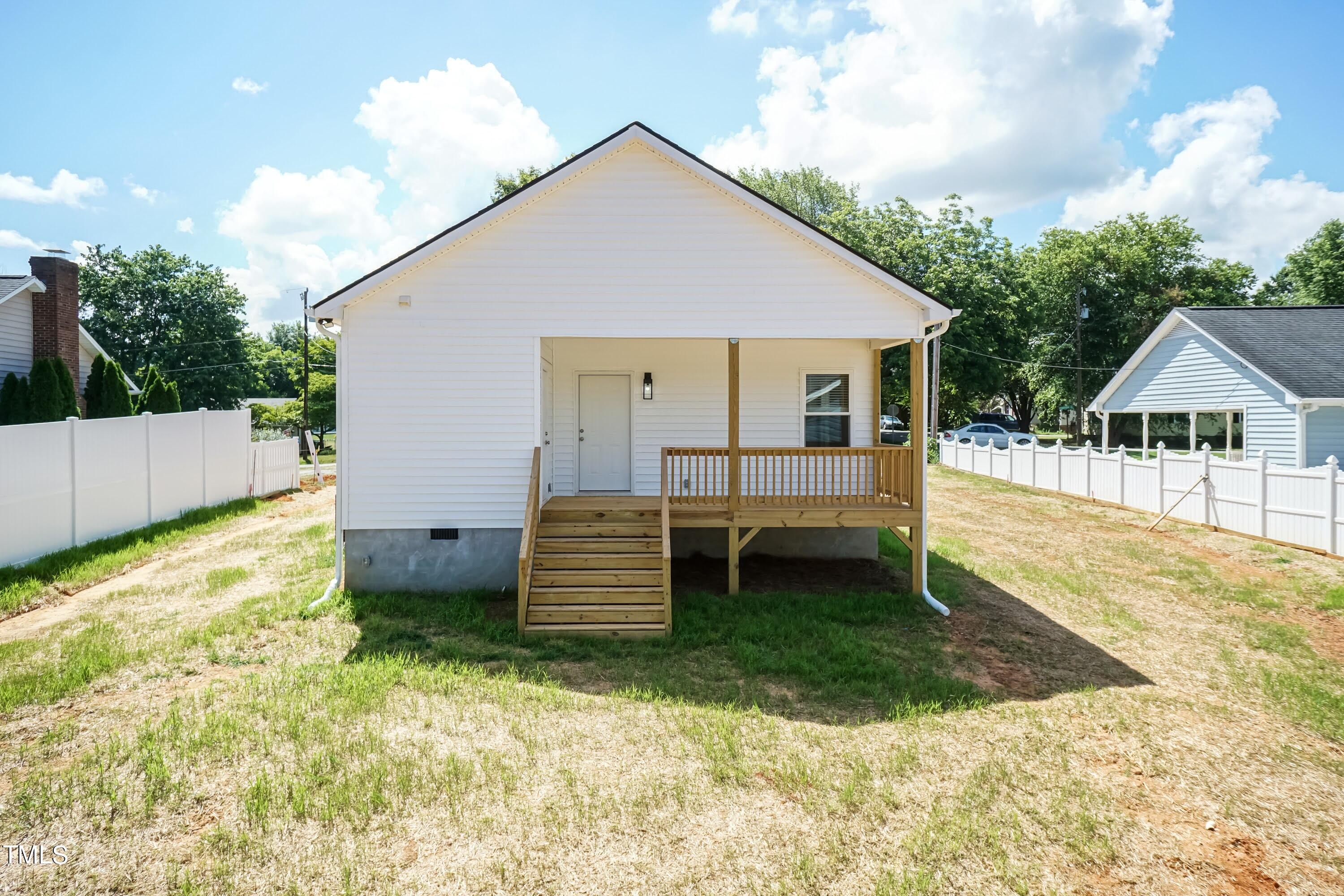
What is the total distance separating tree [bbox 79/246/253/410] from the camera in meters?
45.5

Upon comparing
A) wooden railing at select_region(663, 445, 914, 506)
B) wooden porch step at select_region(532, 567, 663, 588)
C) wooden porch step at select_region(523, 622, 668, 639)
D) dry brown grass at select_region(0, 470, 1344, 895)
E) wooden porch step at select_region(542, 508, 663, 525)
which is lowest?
dry brown grass at select_region(0, 470, 1344, 895)

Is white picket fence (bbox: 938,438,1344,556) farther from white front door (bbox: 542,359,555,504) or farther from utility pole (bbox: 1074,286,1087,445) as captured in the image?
utility pole (bbox: 1074,286,1087,445)

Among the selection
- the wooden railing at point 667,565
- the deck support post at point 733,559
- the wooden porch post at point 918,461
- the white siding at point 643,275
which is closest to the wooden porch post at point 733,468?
the deck support post at point 733,559

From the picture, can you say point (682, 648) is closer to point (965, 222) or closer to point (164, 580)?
point (164, 580)

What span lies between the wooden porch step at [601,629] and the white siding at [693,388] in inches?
139

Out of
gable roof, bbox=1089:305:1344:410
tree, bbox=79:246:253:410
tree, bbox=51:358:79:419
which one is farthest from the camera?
tree, bbox=79:246:253:410

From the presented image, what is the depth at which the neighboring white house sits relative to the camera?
56.6 feet

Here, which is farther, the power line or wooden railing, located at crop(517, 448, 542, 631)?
the power line

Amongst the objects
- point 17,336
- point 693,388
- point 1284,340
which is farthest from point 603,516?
point 1284,340

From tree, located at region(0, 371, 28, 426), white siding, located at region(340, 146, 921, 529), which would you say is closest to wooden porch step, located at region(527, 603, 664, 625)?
white siding, located at region(340, 146, 921, 529)

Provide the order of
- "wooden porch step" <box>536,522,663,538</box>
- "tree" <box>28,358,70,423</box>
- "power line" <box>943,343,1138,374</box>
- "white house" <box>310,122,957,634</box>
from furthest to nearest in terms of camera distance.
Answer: "power line" <box>943,343,1138,374</box>
"tree" <box>28,358,70,423</box>
"wooden porch step" <box>536,522,663,538</box>
"white house" <box>310,122,957,634</box>

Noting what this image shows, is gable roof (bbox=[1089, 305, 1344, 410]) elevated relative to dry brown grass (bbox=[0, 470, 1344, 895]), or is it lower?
elevated

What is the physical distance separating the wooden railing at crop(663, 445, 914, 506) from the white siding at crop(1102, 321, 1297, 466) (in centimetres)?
1177

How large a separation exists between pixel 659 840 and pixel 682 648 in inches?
146
